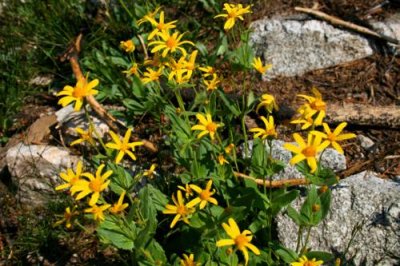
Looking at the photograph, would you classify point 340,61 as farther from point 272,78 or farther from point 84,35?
point 84,35

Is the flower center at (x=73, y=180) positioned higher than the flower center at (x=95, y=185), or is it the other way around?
the flower center at (x=73, y=180)

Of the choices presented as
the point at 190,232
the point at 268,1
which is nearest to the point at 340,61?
the point at 268,1

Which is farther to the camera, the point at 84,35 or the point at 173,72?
the point at 84,35

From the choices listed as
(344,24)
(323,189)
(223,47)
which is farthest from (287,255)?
(344,24)

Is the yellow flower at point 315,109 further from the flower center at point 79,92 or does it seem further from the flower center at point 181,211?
the flower center at point 79,92

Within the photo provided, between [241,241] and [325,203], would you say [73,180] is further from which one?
[325,203]

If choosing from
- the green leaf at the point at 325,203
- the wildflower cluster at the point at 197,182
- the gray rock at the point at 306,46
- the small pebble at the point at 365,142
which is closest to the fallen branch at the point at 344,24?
the gray rock at the point at 306,46

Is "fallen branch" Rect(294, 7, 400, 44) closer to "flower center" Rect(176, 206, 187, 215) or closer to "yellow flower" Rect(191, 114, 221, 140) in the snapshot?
"yellow flower" Rect(191, 114, 221, 140)
